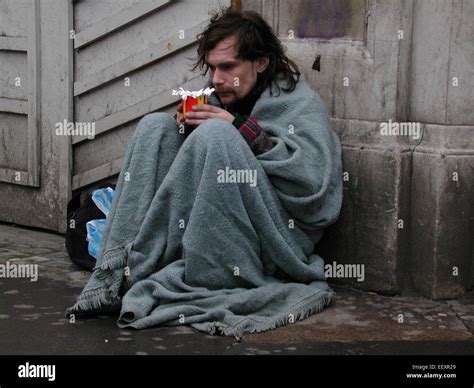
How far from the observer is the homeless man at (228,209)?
4691 millimetres

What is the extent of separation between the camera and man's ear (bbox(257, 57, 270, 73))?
16.9 ft

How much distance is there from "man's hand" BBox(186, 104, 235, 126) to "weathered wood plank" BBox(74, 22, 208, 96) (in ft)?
3.63

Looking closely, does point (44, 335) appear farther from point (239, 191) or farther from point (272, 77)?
point (272, 77)

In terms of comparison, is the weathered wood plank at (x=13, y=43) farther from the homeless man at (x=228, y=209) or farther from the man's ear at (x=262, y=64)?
the man's ear at (x=262, y=64)

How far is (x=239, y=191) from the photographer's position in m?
4.73

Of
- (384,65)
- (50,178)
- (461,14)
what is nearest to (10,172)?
(50,178)

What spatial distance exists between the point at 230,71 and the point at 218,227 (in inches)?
31.0

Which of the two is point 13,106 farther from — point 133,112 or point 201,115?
point 201,115

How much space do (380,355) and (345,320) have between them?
1.59ft

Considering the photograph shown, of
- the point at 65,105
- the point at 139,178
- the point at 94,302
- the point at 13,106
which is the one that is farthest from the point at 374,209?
the point at 13,106

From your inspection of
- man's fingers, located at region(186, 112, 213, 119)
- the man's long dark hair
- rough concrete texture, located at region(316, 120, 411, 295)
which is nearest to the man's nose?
the man's long dark hair

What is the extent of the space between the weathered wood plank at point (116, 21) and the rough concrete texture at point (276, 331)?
5.09ft
